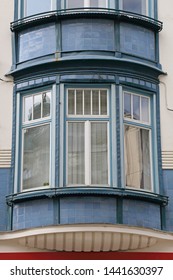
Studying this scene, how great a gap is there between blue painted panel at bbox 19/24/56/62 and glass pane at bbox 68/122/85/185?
1879 millimetres

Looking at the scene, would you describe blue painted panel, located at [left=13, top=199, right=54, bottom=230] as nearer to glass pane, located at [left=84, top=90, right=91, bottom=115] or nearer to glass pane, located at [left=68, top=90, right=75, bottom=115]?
glass pane, located at [left=68, top=90, right=75, bottom=115]

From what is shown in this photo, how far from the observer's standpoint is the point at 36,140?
16.3 meters

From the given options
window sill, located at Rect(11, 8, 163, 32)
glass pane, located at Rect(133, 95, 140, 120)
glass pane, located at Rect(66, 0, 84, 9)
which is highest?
glass pane, located at Rect(66, 0, 84, 9)

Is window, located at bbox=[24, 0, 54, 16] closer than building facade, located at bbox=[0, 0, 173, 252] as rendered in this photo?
No

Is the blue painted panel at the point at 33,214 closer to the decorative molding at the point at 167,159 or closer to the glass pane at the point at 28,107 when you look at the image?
the glass pane at the point at 28,107

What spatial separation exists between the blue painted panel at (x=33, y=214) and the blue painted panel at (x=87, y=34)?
3.58m

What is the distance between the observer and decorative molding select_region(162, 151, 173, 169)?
16.4 m

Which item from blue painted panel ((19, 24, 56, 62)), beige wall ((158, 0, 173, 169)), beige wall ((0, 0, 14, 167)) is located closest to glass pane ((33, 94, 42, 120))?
beige wall ((0, 0, 14, 167))

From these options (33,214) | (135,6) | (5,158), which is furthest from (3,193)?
(135,6)

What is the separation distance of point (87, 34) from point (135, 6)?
1.68 metres

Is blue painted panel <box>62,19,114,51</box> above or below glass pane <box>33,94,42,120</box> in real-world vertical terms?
above

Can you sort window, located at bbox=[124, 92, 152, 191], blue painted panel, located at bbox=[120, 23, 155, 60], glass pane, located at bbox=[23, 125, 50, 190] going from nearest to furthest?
1. glass pane, located at bbox=[23, 125, 50, 190]
2. window, located at bbox=[124, 92, 152, 191]
3. blue painted panel, located at bbox=[120, 23, 155, 60]

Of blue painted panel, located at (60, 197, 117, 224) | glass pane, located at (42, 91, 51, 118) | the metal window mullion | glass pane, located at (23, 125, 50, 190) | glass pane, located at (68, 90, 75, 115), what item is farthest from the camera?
glass pane, located at (42, 91, 51, 118)
